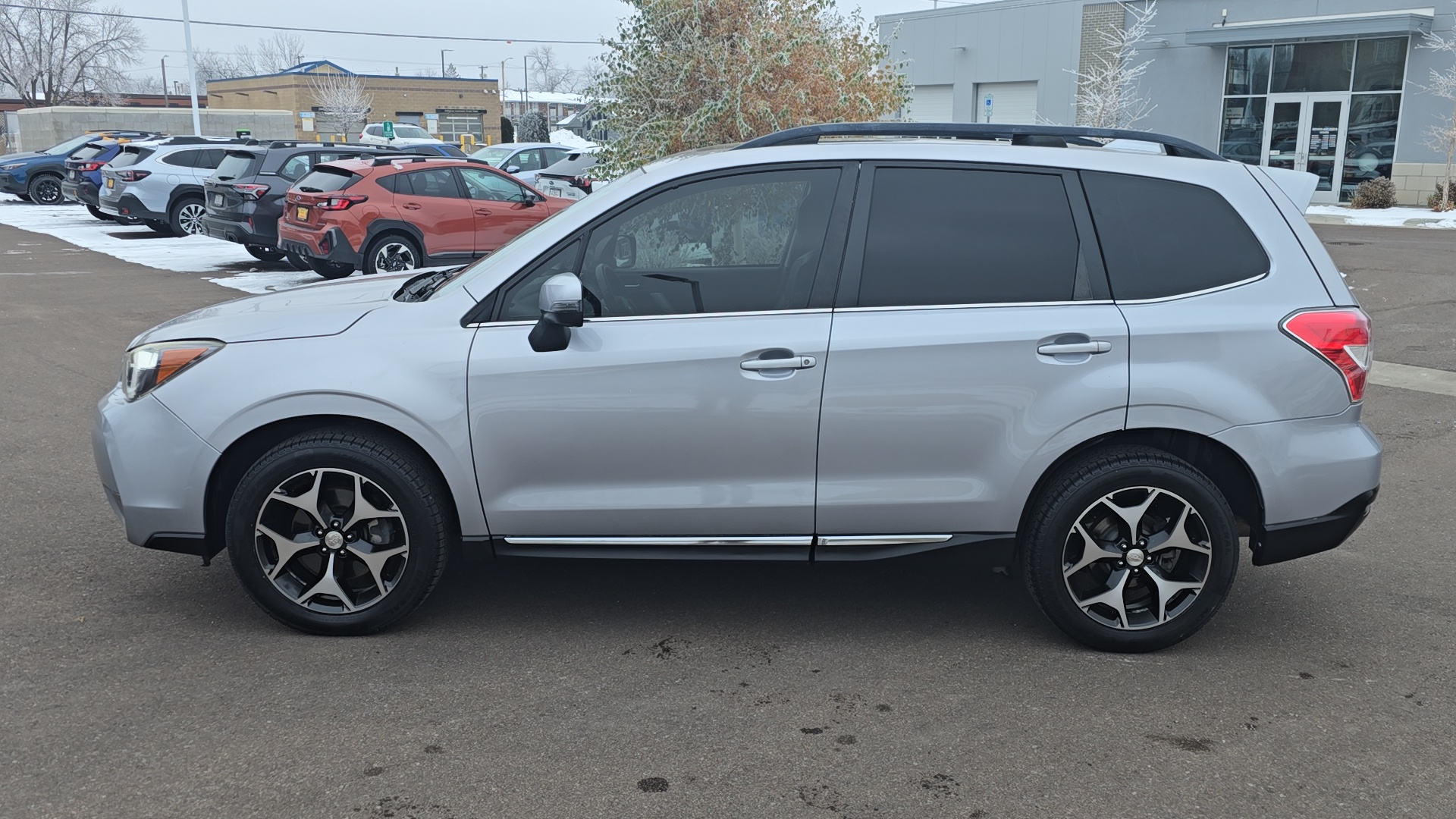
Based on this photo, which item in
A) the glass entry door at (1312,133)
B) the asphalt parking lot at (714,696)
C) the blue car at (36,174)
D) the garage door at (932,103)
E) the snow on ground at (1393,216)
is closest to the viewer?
the asphalt parking lot at (714,696)

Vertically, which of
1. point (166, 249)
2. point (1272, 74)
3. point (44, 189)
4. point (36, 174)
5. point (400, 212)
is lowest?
point (166, 249)

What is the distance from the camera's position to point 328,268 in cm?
1523

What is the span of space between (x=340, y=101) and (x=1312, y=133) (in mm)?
57403

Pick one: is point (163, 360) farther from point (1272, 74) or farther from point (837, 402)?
point (1272, 74)

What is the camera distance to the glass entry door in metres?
29.4

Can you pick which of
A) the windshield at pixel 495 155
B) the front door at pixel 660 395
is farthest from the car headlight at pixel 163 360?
the windshield at pixel 495 155

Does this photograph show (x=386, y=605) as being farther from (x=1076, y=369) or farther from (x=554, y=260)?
(x=1076, y=369)

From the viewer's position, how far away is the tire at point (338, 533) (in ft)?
13.6

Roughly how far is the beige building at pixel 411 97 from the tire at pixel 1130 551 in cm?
8147

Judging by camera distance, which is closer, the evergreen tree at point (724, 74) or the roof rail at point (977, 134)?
the roof rail at point (977, 134)

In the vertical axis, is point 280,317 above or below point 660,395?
above

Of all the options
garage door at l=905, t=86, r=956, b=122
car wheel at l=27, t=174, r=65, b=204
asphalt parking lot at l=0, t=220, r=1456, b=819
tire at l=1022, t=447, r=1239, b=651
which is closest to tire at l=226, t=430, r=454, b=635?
asphalt parking lot at l=0, t=220, r=1456, b=819

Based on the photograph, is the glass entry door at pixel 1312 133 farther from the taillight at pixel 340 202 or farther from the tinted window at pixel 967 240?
the tinted window at pixel 967 240

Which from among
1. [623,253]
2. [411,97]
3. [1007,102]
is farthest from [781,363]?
[411,97]
